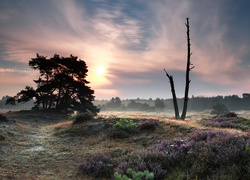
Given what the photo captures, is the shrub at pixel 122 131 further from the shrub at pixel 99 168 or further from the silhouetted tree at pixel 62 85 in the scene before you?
the silhouetted tree at pixel 62 85

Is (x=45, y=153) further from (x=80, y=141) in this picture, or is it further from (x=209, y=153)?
(x=209, y=153)

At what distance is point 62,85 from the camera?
105ft

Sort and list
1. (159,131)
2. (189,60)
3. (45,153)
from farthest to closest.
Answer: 1. (189,60)
2. (159,131)
3. (45,153)

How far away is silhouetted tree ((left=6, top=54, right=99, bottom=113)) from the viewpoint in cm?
3159

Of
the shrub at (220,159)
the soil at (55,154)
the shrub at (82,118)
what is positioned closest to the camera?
the shrub at (220,159)

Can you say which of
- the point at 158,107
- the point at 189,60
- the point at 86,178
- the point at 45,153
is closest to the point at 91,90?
the point at 189,60

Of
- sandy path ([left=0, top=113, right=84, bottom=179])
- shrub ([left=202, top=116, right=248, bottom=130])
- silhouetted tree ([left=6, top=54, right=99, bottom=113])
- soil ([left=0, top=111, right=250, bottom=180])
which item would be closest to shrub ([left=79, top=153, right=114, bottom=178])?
soil ([left=0, top=111, right=250, bottom=180])

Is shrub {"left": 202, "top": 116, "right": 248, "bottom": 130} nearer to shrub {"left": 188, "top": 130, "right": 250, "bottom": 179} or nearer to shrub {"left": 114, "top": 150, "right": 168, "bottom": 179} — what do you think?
shrub {"left": 188, "top": 130, "right": 250, "bottom": 179}

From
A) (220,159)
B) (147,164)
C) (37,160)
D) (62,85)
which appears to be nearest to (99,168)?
(147,164)

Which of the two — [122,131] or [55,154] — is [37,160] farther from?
[122,131]

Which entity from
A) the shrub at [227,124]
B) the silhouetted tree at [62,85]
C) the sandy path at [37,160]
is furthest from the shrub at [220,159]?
the silhouetted tree at [62,85]

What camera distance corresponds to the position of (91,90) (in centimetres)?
3425

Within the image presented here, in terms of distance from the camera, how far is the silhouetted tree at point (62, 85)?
31.6m

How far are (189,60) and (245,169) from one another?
1808 cm
